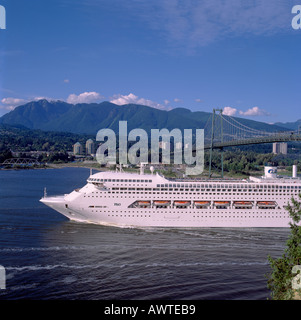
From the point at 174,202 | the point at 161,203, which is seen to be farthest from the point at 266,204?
the point at 161,203

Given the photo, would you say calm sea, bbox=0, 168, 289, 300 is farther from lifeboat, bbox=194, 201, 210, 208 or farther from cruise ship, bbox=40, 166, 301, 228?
lifeboat, bbox=194, 201, 210, 208

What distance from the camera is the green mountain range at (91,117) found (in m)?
138

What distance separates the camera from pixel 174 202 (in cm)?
1053

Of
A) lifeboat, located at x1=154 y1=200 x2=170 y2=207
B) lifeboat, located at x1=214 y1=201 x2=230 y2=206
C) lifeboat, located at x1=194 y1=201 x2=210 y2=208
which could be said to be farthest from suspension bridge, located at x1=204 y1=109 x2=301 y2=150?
lifeboat, located at x1=154 y1=200 x2=170 y2=207

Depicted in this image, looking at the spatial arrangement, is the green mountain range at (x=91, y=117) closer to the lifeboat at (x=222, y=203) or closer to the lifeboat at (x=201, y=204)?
the lifeboat at (x=222, y=203)

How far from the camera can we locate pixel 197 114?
561 feet

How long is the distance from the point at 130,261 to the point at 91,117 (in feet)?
500

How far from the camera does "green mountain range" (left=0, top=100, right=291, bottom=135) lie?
137500mm

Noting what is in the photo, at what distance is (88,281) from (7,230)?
429 centimetres

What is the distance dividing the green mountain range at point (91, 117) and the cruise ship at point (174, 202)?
115993 mm

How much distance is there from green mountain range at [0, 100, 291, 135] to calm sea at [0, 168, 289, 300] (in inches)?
4627

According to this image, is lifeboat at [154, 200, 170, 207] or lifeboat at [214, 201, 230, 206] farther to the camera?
lifeboat at [214, 201, 230, 206]
